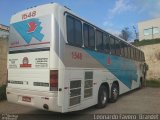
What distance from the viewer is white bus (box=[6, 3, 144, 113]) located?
287 inches

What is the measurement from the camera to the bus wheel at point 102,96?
9977 mm

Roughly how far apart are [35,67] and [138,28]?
5110 cm

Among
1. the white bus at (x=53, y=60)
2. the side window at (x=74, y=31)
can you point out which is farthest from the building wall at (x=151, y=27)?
the side window at (x=74, y=31)

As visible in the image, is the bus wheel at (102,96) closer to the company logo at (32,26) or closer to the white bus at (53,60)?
the white bus at (53,60)

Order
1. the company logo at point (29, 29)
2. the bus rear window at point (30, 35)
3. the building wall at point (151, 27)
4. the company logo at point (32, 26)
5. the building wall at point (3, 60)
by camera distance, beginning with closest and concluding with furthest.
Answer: the bus rear window at point (30, 35)
the company logo at point (29, 29)
the company logo at point (32, 26)
the building wall at point (3, 60)
the building wall at point (151, 27)

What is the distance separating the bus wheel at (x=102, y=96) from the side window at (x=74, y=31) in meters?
2.62

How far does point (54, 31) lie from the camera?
7.31 m

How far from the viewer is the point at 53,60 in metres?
7.22

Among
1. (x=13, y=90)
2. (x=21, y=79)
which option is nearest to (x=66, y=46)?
(x=21, y=79)

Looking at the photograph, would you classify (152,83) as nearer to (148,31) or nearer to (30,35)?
(30,35)

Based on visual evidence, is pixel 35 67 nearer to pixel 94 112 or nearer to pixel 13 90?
pixel 13 90

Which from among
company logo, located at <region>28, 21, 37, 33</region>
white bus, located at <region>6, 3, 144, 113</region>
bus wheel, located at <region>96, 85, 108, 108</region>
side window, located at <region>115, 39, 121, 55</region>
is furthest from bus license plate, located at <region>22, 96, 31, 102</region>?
side window, located at <region>115, 39, 121, 55</region>

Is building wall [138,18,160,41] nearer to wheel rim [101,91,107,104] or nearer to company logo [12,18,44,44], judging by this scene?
wheel rim [101,91,107,104]

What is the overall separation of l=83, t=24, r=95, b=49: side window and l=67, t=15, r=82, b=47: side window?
0.39m
